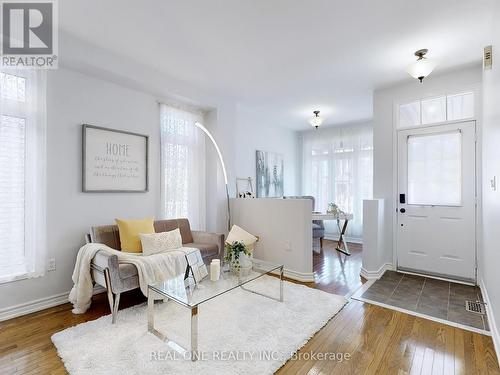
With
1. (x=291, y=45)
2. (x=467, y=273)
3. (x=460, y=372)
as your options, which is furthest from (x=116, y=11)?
(x=467, y=273)

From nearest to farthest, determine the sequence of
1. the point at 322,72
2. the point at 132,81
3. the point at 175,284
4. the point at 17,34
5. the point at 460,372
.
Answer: the point at 460,372 → the point at 175,284 → the point at 17,34 → the point at 132,81 → the point at 322,72

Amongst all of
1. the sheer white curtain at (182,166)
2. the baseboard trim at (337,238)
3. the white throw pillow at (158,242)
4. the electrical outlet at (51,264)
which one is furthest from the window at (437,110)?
A: the electrical outlet at (51,264)

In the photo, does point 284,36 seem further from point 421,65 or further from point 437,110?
point 437,110

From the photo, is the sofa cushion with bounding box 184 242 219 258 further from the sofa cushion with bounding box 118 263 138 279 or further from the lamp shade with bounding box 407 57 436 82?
the lamp shade with bounding box 407 57 436 82

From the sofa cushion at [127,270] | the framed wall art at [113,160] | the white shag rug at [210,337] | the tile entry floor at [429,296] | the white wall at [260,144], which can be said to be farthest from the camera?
the white wall at [260,144]

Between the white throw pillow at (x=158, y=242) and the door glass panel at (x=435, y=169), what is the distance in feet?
10.8

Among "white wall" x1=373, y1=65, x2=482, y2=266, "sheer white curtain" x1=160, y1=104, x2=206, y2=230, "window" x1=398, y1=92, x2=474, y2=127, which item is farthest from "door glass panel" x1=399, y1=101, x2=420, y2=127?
"sheer white curtain" x1=160, y1=104, x2=206, y2=230

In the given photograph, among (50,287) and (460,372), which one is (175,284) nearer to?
(50,287)

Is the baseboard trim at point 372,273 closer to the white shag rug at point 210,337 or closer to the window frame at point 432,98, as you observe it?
the white shag rug at point 210,337

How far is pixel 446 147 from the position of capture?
341cm

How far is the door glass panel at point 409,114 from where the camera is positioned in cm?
362

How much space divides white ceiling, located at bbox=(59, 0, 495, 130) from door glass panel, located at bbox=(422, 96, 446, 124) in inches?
17.5

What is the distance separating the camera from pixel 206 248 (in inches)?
126

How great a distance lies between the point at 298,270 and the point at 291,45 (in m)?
2.72
